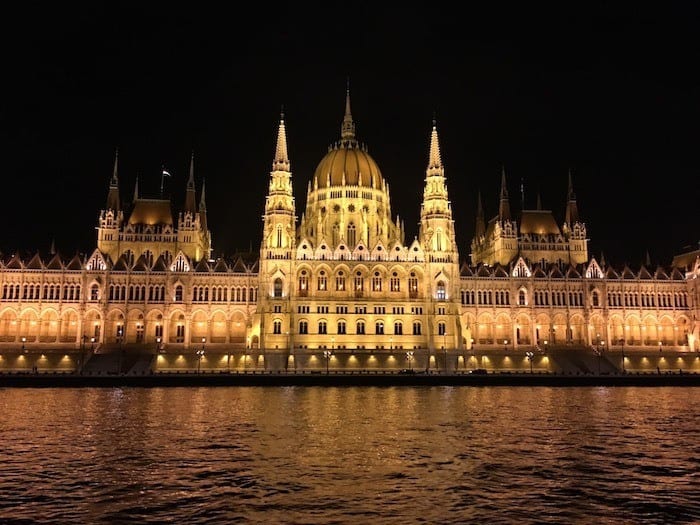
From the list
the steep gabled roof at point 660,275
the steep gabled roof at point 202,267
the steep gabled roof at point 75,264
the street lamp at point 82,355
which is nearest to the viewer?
the street lamp at point 82,355

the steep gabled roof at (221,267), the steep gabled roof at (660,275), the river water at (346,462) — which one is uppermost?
the steep gabled roof at (221,267)

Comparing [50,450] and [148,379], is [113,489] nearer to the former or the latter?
[50,450]

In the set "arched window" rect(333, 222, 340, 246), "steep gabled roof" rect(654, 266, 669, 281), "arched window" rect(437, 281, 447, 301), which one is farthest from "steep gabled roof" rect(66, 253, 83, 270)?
"steep gabled roof" rect(654, 266, 669, 281)

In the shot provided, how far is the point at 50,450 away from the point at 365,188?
8636 centimetres

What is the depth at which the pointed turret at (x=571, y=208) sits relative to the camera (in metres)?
132

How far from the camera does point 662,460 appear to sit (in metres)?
34.0

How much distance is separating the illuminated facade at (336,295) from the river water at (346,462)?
4064cm

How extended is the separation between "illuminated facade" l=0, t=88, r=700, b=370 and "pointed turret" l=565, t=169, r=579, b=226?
60.6 ft

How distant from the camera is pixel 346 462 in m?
33.0

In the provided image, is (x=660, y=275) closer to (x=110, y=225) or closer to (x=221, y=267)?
(x=221, y=267)

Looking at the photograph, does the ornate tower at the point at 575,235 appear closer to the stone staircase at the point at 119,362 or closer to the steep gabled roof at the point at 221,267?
the steep gabled roof at the point at 221,267

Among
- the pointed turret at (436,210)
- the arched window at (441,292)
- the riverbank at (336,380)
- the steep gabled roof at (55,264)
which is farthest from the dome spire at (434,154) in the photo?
the steep gabled roof at (55,264)

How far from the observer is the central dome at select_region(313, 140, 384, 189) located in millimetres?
117375

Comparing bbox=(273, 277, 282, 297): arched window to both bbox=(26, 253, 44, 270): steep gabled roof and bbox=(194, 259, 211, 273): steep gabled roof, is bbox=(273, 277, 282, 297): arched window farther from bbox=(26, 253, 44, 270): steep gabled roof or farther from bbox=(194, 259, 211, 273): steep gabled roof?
bbox=(26, 253, 44, 270): steep gabled roof
